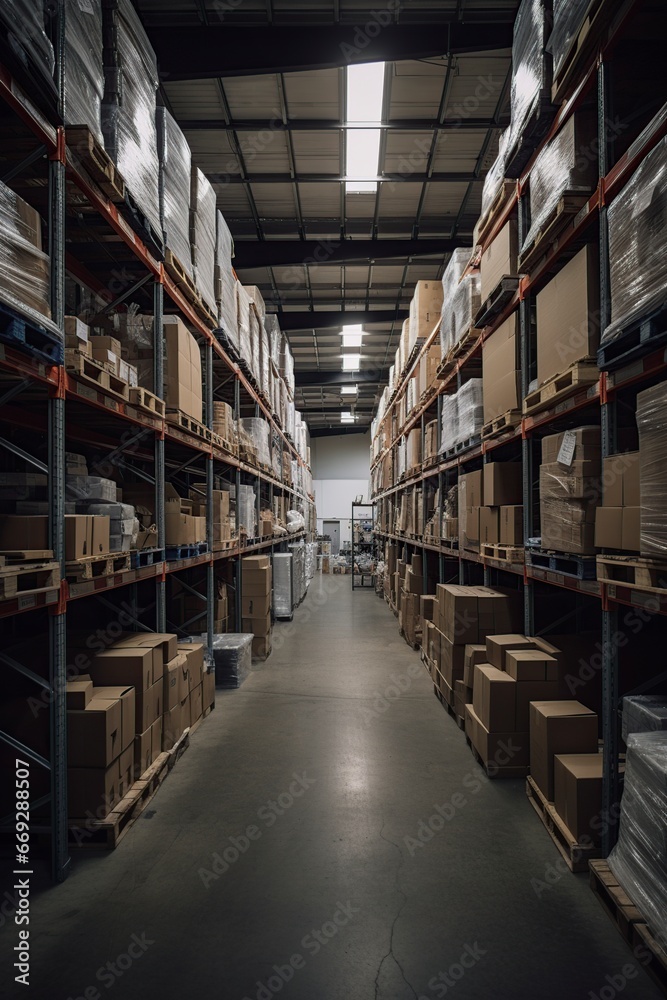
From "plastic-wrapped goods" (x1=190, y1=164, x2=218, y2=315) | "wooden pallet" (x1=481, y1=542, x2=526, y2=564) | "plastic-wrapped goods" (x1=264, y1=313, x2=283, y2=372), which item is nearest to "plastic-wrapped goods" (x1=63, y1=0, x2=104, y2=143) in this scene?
"plastic-wrapped goods" (x1=190, y1=164, x2=218, y2=315)

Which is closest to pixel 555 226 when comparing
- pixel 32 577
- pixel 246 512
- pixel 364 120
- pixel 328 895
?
pixel 32 577

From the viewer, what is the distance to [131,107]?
3795mm

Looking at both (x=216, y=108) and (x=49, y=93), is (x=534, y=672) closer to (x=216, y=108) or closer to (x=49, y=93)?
(x=49, y=93)

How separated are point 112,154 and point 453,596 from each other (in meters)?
4.27

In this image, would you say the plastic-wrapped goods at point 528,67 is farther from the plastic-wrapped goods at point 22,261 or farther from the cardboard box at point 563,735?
the cardboard box at point 563,735

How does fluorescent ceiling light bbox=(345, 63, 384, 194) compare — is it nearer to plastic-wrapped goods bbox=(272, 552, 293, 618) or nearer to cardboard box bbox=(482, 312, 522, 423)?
cardboard box bbox=(482, 312, 522, 423)

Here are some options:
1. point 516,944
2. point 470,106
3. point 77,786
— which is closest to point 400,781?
point 516,944

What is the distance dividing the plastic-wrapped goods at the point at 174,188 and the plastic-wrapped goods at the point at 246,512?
3.42 metres

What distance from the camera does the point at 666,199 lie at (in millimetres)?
2320

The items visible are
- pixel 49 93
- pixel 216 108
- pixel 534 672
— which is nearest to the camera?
pixel 49 93

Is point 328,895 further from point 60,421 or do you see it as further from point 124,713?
point 60,421

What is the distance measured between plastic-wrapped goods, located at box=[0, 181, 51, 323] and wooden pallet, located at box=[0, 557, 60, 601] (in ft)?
3.78

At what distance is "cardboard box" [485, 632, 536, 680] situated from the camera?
413 cm

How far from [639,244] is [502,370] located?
218 centimetres
